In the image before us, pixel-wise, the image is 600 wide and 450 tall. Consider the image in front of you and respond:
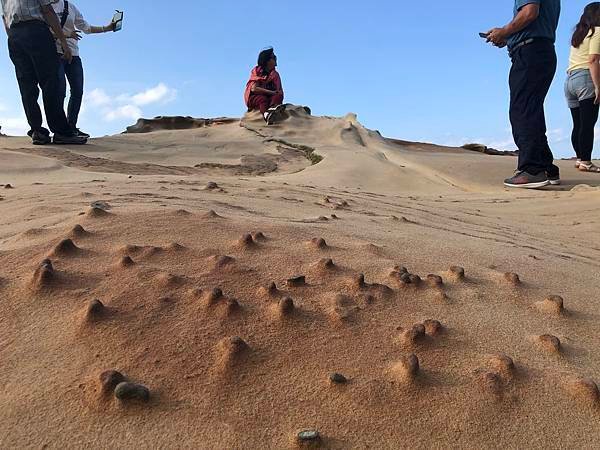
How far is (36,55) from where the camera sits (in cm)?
447

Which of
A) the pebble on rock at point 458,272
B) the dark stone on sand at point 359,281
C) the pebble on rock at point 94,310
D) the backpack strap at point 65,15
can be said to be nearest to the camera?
the pebble on rock at point 94,310

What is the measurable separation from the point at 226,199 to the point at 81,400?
5.40 ft

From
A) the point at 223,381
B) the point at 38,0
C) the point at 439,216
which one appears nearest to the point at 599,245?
the point at 439,216

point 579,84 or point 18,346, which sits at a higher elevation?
point 579,84

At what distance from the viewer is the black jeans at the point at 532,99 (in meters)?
3.75

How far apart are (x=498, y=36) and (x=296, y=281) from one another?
10.5 feet

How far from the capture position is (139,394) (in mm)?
865

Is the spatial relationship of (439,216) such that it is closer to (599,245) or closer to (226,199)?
(599,245)

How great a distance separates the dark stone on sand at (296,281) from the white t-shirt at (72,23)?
474 cm

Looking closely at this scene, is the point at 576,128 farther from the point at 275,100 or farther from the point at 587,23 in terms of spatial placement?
the point at 275,100

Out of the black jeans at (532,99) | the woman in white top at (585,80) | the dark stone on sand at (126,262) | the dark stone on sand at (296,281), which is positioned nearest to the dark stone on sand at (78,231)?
the dark stone on sand at (126,262)

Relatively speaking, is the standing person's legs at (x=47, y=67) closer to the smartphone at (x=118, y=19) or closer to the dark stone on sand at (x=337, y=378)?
the smartphone at (x=118, y=19)

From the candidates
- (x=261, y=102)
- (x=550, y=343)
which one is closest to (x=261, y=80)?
(x=261, y=102)

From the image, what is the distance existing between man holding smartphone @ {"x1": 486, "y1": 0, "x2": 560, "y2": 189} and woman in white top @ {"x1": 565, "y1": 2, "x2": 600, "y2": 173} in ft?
2.18
